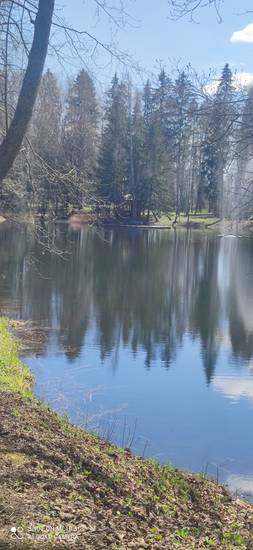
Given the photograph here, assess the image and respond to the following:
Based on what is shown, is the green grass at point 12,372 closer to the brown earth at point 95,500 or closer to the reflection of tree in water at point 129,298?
the reflection of tree in water at point 129,298

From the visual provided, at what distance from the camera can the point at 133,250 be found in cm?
3806

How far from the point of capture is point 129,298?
867 inches

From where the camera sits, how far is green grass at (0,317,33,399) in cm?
972

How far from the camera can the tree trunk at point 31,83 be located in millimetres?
5688

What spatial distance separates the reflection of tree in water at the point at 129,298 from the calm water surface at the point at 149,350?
5cm

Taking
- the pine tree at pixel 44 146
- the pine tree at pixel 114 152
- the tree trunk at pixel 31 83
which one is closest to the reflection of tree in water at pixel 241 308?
the pine tree at pixel 44 146

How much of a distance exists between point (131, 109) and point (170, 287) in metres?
30.4

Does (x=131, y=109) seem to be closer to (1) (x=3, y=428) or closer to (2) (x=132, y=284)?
(2) (x=132, y=284)

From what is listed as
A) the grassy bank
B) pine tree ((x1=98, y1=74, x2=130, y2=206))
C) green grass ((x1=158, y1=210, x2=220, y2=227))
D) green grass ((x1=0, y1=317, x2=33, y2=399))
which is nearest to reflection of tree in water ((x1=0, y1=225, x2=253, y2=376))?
green grass ((x1=0, y1=317, x2=33, y2=399))

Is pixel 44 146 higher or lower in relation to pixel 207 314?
higher

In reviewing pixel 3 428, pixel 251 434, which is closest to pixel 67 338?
pixel 251 434

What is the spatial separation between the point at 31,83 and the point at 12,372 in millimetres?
6615

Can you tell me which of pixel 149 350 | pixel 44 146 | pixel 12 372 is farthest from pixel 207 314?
pixel 44 146

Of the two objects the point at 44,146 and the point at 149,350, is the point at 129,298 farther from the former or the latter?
the point at 44,146
